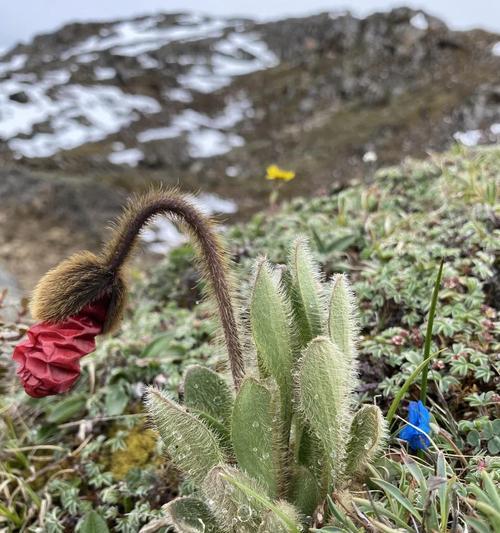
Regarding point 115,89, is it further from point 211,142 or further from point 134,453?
point 134,453

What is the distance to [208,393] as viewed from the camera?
2.14 meters

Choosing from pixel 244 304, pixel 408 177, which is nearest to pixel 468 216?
pixel 408 177

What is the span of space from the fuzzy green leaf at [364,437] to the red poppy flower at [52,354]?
90cm

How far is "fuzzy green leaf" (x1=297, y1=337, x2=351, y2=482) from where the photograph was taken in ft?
5.57

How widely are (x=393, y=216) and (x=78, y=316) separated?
2449 mm

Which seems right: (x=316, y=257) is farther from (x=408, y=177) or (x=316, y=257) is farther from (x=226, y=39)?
(x=226, y=39)

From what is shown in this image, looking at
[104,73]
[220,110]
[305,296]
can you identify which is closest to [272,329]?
[305,296]

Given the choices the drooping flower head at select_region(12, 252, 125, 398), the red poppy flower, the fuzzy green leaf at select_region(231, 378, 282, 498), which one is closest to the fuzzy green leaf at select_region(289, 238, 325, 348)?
the fuzzy green leaf at select_region(231, 378, 282, 498)

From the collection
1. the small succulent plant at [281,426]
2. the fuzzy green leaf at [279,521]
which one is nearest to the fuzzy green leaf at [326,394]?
the small succulent plant at [281,426]

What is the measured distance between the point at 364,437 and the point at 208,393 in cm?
58

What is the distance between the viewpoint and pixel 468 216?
3.38m

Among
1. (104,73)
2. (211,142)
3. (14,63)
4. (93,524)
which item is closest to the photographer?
(93,524)

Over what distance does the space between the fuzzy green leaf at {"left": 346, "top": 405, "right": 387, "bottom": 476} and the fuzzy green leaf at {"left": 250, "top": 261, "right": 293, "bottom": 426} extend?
8.5 inches

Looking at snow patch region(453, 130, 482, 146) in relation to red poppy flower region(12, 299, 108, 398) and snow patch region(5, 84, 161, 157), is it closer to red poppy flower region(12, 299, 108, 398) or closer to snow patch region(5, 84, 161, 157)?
red poppy flower region(12, 299, 108, 398)
